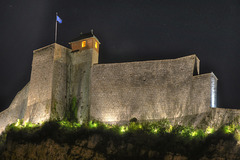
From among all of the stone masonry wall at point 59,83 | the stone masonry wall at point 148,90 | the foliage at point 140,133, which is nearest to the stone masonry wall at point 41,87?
the stone masonry wall at point 59,83

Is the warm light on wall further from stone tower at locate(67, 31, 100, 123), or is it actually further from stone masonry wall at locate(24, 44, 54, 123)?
stone masonry wall at locate(24, 44, 54, 123)

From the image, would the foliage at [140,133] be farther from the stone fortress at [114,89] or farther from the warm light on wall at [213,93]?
the warm light on wall at [213,93]

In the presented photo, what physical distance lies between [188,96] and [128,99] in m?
5.28

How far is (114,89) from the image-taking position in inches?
1481

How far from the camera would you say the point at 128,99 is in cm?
3675

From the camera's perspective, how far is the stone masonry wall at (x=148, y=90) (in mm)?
34250

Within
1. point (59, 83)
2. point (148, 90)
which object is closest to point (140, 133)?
point (148, 90)

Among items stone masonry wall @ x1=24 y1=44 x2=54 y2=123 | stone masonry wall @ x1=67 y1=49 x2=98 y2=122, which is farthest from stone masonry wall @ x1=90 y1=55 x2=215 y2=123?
stone masonry wall @ x1=24 y1=44 x2=54 y2=123

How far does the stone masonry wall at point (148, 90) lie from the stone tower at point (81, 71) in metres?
1.00

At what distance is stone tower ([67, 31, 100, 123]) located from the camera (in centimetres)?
3909

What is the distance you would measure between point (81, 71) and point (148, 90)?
7553 millimetres

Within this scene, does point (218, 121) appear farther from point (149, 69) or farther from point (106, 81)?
point (106, 81)

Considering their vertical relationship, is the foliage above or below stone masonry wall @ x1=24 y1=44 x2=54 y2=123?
below

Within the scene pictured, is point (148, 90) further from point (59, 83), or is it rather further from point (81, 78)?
point (59, 83)
